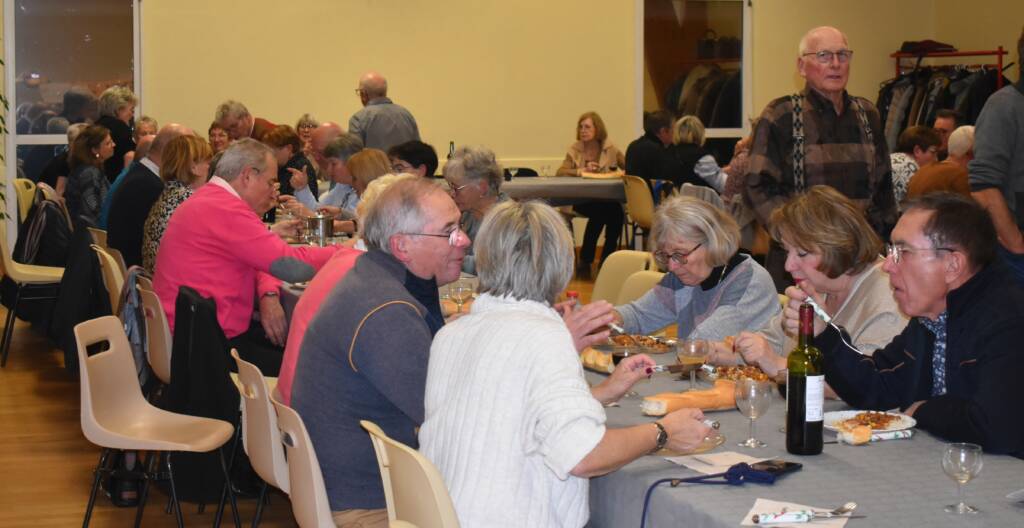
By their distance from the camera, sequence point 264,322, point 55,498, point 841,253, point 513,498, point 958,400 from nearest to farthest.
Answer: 1. point 513,498
2. point 958,400
3. point 841,253
4. point 55,498
5. point 264,322

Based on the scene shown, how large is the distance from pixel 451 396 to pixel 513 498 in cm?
23

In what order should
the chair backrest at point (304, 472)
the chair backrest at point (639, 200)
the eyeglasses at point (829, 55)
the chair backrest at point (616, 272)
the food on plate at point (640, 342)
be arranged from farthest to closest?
the chair backrest at point (639, 200) → the chair backrest at point (616, 272) → the eyeglasses at point (829, 55) → the food on plate at point (640, 342) → the chair backrest at point (304, 472)

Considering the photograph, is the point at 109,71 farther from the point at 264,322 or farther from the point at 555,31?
the point at 264,322

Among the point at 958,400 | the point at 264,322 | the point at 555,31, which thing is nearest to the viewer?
the point at 958,400

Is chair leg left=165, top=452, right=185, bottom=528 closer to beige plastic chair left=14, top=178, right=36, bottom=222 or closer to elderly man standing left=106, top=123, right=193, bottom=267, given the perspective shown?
elderly man standing left=106, top=123, right=193, bottom=267

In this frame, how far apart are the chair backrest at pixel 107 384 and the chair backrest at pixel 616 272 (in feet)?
6.61

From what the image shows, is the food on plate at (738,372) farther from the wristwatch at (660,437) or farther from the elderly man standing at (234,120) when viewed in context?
the elderly man standing at (234,120)

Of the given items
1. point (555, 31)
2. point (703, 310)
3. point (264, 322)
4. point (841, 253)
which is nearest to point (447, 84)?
point (555, 31)

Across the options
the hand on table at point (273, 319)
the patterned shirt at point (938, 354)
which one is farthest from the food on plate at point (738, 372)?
the hand on table at point (273, 319)

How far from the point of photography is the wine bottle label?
233 centimetres

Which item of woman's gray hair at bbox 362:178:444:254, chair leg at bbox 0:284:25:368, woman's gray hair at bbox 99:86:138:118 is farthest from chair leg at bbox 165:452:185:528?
woman's gray hair at bbox 99:86:138:118

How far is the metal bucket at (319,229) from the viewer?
6191 mm

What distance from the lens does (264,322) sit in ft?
16.3

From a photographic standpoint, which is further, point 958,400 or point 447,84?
point 447,84
